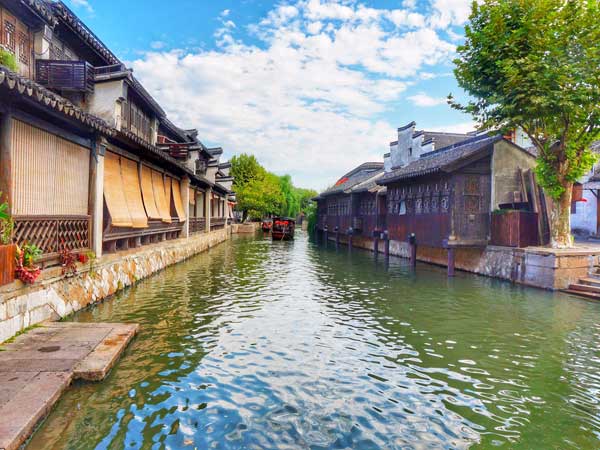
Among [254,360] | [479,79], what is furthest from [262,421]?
[479,79]

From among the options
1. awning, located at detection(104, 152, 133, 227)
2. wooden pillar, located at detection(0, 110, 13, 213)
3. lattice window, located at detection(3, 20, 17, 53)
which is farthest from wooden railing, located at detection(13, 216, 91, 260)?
lattice window, located at detection(3, 20, 17, 53)

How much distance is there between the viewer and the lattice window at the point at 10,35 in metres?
10.1

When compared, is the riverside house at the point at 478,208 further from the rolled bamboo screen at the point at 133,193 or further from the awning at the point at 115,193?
the awning at the point at 115,193

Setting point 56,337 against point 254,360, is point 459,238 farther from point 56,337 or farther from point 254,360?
point 56,337

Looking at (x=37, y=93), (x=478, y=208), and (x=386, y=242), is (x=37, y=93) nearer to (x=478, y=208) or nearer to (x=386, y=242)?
(x=478, y=208)

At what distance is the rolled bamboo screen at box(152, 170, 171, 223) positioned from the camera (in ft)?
52.1

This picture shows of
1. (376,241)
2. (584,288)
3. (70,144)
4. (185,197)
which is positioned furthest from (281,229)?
(70,144)

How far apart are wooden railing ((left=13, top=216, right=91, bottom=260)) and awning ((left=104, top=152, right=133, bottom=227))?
1.31 metres

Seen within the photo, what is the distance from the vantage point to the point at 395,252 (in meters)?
24.7

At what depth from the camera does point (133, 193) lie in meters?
13.1

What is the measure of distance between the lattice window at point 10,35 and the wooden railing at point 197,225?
42.4 ft

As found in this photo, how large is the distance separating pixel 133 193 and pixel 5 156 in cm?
642

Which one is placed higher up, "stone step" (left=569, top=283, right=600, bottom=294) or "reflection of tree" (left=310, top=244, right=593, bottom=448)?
"stone step" (left=569, top=283, right=600, bottom=294)

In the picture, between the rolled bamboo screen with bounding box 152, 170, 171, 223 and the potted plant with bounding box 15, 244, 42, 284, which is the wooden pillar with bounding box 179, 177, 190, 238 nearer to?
the rolled bamboo screen with bounding box 152, 170, 171, 223
